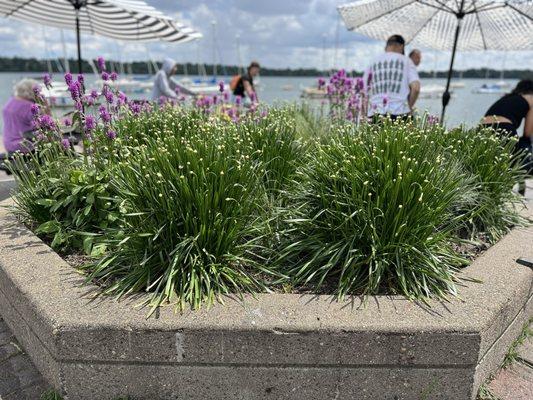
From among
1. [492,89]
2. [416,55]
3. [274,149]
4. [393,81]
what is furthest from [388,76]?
[492,89]

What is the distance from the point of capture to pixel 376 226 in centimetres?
234

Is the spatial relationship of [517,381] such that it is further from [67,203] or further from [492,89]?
[492,89]

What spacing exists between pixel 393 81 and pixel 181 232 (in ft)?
13.0

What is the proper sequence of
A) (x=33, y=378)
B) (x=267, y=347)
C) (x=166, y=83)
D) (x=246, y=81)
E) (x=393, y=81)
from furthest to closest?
(x=246, y=81), (x=166, y=83), (x=393, y=81), (x=33, y=378), (x=267, y=347)

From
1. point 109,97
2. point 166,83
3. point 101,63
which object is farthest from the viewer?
point 166,83

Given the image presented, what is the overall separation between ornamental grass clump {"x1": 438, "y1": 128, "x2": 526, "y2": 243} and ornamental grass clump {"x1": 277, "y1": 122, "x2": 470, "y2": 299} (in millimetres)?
673

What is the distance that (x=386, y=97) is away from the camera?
5340 mm

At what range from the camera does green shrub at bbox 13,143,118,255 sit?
278 centimetres

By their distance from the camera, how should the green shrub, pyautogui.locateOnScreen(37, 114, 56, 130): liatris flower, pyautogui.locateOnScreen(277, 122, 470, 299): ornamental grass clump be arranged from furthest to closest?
1. pyautogui.locateOnScreen(37, 114, 56, 130): liatris flower
2. the green shrub
3. pyautogui.locateOnScreen(277, 122, 470, 299): ornamental grass clump

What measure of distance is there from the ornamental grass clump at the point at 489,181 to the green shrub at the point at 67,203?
8.02 feet

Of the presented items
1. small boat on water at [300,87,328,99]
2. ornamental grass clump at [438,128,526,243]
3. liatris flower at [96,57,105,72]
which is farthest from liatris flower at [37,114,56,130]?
small boat on water at [300,87,328,99]

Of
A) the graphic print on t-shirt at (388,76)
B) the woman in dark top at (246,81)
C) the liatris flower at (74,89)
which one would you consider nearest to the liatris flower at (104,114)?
the liatris flower at (74,89)

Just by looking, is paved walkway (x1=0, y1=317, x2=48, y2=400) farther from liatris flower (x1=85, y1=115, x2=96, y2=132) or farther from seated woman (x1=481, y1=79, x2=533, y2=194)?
seated woman (x1=481, y1=79, x2=533, y2=194)

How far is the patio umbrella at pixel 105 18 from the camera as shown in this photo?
6769 mm
